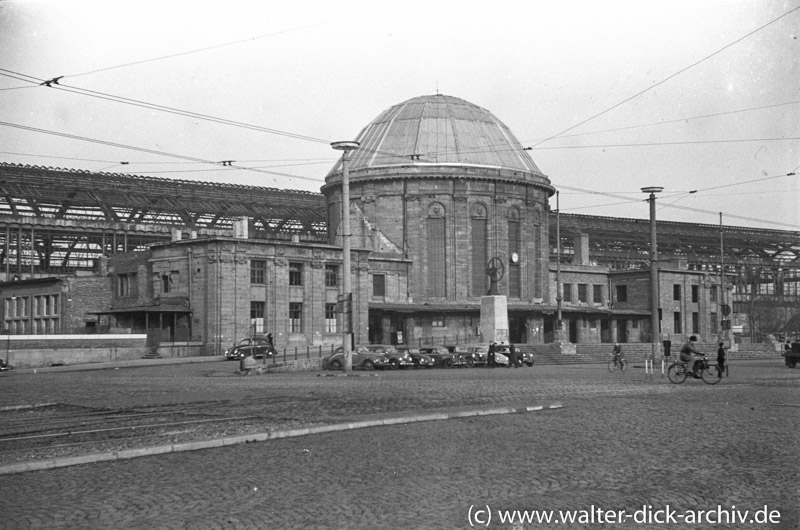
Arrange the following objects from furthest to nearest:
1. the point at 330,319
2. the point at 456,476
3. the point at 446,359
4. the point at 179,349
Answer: the point at 330,319 → the point at 179,349 → the point at 446,359 → the point at 456,476

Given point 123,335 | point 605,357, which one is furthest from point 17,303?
point 605,357

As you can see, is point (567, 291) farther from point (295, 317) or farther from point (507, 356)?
point (507, 356)

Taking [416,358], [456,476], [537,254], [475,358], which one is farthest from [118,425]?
[537,254]

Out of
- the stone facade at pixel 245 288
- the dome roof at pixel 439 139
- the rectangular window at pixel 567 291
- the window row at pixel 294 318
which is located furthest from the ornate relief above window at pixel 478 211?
the window row at pixel 294 318

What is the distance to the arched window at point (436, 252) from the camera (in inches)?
3457

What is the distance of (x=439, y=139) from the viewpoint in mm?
90000

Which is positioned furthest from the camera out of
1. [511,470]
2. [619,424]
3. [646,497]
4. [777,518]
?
[619,424]

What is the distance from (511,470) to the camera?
39.9ft

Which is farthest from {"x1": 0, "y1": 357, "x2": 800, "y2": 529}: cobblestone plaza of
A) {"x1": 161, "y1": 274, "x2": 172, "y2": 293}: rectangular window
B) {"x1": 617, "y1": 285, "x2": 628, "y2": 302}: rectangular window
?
{"x1": 617, "y1": 285, "x2": 628, "y2": 302}: rectangular window

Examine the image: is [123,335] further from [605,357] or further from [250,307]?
[605,357]

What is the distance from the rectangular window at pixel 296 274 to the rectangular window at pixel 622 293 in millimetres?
42947

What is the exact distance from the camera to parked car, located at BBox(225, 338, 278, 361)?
2195 inches

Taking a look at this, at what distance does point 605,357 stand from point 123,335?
30746mm

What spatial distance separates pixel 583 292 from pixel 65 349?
57.7 m
